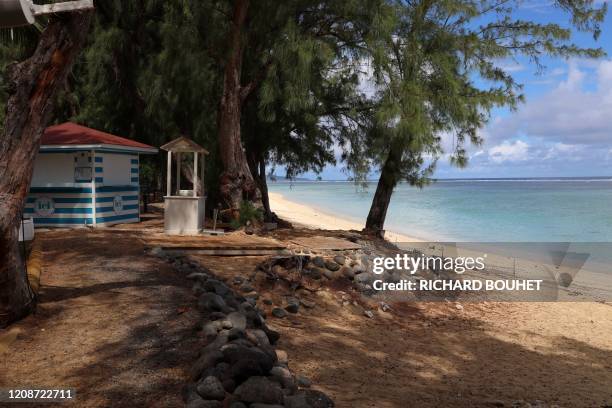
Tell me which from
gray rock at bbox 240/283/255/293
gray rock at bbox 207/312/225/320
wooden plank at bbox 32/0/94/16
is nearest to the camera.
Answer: wooden plank at bbox 32/0/94/16

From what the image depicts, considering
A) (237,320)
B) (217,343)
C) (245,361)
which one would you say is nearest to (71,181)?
(237,320)

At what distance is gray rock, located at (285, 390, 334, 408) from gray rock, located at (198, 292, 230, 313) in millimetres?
1838

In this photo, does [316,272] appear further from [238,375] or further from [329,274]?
[238,375]

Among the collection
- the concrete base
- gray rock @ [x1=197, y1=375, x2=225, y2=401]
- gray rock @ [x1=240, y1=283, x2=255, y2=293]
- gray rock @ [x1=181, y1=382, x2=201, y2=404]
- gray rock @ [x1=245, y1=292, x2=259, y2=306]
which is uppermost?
the concrete base

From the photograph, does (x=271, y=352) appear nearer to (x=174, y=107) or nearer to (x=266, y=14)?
(x=266, y=14)

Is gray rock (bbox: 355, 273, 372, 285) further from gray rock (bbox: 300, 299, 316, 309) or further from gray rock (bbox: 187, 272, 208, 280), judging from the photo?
gray rock (bbox: 187, 272, 208, 280)

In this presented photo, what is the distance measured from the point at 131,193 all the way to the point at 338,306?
8093 millimetres

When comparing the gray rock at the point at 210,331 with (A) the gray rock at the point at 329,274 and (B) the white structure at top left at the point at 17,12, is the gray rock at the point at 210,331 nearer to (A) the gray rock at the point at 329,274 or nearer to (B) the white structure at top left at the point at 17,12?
(B) the white structure at top left at the point at 17,12

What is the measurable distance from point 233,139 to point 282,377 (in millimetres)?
9889

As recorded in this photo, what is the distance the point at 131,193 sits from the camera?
15.0 metres

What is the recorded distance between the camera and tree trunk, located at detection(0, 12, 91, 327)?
5.25 m

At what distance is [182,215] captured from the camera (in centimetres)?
1215

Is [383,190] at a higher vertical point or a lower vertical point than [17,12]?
lower

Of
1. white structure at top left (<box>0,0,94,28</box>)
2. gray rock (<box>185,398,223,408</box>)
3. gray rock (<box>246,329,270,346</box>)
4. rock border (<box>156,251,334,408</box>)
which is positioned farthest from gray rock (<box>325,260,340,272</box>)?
white structure at top left (<box>0,0,94,28</box>)
